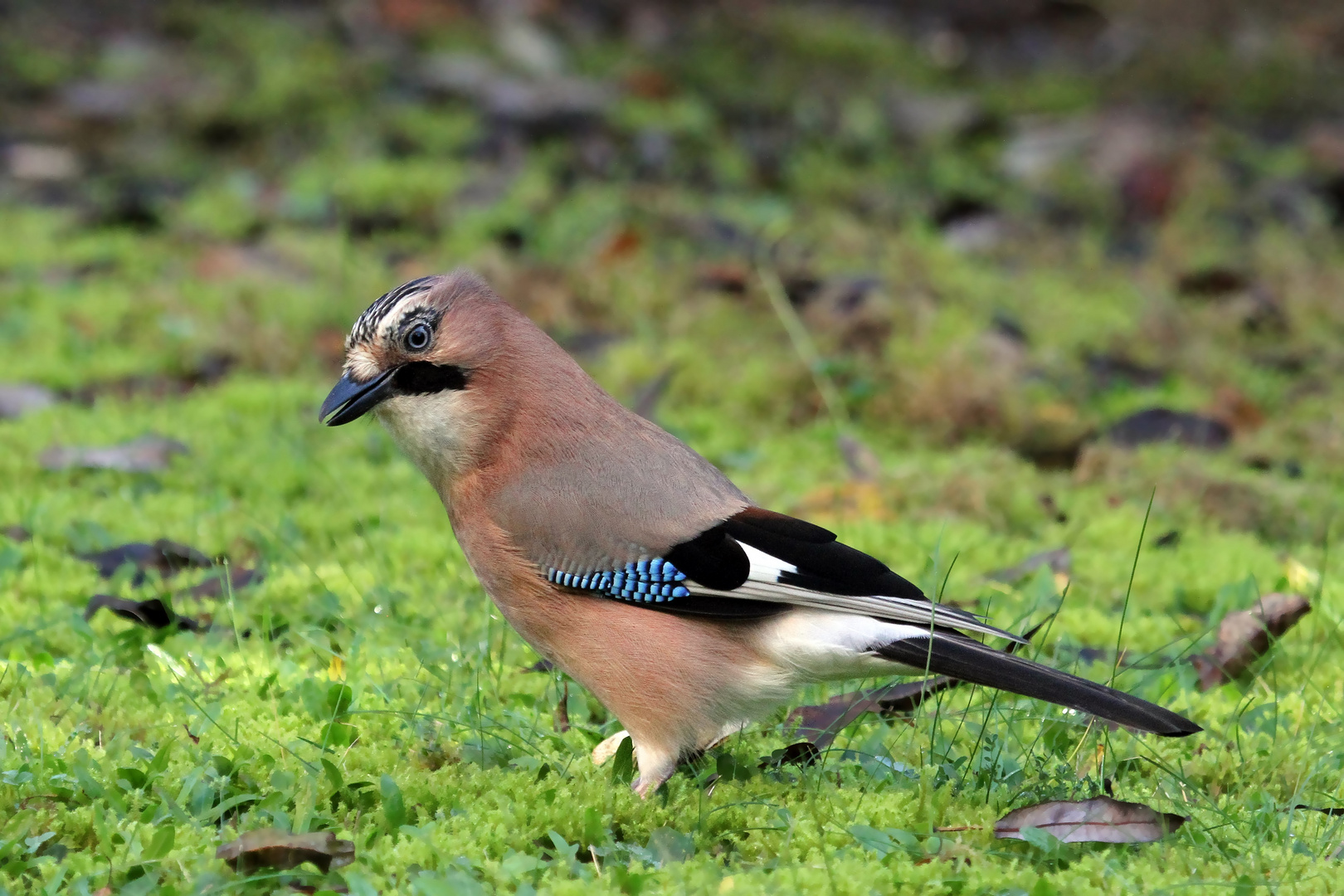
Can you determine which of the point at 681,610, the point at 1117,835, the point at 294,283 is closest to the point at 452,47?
the point at 294,283

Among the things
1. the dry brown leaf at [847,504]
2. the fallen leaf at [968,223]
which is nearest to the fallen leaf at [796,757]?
the dry brown leaf at [847,504]

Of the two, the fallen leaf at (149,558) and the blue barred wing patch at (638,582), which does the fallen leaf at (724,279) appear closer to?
the fallen leaf at (149,558)

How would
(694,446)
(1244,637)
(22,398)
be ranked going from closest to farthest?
(1244,637)
(694,446)
(22,398)

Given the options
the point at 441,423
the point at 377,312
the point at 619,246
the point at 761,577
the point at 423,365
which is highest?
the point at 377,312

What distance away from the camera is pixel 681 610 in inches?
165

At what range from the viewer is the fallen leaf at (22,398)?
7.27 metres

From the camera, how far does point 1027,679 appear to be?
12.3ft

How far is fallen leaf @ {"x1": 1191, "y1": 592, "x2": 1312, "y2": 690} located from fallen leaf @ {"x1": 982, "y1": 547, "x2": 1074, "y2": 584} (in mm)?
847

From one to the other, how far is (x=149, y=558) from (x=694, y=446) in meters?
2.55

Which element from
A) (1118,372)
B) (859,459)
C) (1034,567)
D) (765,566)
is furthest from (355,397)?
(1118,372)

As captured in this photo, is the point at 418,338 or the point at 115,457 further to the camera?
the point at 115,457

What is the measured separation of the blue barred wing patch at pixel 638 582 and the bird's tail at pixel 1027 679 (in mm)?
574

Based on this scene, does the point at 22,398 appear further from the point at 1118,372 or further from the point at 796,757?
the point at 1118,372

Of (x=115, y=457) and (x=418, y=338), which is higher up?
(x=418, y=338)
